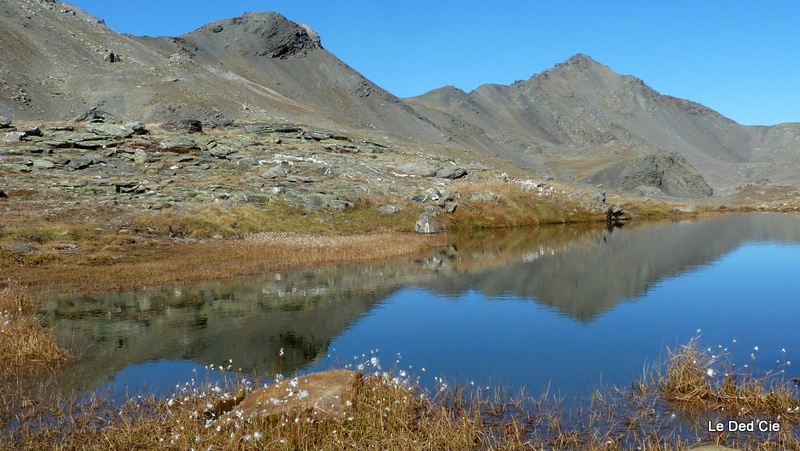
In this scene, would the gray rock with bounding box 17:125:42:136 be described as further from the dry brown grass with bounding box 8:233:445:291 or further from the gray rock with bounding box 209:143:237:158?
the dry brown grass with bounding box 8:233:445:291

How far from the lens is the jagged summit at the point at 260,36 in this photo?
18012 cm

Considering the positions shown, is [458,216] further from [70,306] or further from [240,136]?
[70,306]

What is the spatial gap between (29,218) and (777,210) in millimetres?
114237

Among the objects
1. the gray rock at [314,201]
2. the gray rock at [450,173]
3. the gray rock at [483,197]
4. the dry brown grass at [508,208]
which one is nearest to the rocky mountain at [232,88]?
the gray rock at [450,173]

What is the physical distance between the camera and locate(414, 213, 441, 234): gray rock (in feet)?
186

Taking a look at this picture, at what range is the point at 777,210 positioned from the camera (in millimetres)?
106125

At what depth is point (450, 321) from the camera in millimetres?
25547

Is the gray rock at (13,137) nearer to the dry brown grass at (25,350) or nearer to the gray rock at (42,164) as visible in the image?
the gray rock at (42,164)

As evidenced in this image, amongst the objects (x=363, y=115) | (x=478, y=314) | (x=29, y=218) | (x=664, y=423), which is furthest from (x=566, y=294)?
(x=363, y=115)

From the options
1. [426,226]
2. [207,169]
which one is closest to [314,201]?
[426,226]

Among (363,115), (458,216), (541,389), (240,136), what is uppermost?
(363,115)

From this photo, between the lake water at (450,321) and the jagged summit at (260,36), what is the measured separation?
154011mm

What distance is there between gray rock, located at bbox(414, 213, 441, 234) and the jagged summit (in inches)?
5379

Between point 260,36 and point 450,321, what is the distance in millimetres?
178245
